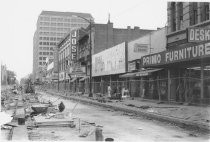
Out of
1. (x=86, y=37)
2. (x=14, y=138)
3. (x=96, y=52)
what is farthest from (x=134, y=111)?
(x=86, y=37)

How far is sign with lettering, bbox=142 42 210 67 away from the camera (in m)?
20.1

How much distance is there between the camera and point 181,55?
22.5 metres

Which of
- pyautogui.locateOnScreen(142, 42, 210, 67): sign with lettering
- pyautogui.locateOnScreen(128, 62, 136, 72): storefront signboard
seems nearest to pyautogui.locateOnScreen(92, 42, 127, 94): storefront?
pyautogui.locateOnScreen(128, 62, 136, 72): storefront signboard

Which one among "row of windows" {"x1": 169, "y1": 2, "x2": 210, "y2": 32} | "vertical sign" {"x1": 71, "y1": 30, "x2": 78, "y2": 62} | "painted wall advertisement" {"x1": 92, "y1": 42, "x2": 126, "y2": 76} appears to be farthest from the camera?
"vertical sign" {"x1": 71, "y1": 30, "x2": 78, "y2": 62}

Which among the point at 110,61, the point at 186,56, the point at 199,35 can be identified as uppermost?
the point at 110,61

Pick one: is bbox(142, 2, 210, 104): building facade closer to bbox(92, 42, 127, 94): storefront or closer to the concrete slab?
bbox(92, 42, 127, 94): storefront

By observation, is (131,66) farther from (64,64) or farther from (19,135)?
(64,64)

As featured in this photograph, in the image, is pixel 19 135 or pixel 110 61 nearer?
pixel 19 135

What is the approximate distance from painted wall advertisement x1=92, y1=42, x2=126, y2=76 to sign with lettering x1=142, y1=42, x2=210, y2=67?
1330 centimetres

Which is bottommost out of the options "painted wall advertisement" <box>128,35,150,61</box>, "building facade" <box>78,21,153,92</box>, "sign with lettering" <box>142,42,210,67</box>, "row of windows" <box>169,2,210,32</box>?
"sign with lettering" <box>142,42,210,67</box>

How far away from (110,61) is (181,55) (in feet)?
79.5

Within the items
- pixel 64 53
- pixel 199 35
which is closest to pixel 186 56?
pixel 199 35

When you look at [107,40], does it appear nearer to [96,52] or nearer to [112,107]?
[96,52]

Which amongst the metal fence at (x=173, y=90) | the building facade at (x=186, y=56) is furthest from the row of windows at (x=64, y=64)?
the building facade at (x=186, y=56)
